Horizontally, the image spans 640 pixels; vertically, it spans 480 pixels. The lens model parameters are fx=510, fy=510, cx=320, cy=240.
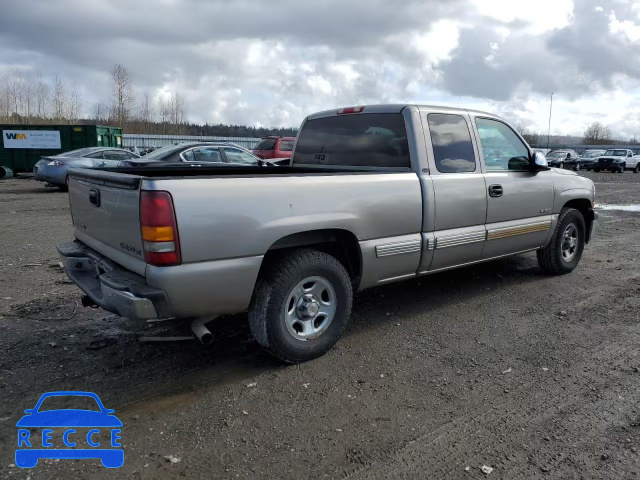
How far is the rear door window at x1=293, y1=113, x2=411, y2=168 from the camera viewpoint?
15.2 ft

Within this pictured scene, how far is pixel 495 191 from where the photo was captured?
5039 millimetres

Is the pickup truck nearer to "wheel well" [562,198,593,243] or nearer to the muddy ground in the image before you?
the muddy ground

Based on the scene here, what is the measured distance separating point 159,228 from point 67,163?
14.3 metres

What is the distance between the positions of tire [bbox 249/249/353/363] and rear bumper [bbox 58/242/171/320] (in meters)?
0.70

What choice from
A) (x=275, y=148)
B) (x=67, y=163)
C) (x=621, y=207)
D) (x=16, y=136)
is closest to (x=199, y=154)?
(x=67, y=163)

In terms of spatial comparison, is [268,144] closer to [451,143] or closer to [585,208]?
[585,208]

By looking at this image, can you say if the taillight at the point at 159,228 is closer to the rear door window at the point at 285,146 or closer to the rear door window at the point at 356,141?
the rear door window at the point at 356,141

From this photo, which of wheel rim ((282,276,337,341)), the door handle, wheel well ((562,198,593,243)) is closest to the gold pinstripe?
the door handle

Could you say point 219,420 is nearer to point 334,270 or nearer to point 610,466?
point 334,270

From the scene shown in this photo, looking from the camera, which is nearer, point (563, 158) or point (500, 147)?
point (500, 147)

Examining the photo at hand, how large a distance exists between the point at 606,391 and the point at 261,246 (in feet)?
8.26

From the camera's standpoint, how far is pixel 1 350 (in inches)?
156

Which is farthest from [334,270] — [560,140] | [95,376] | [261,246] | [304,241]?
[560,140]

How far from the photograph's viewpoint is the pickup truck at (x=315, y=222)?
10.3 feet
